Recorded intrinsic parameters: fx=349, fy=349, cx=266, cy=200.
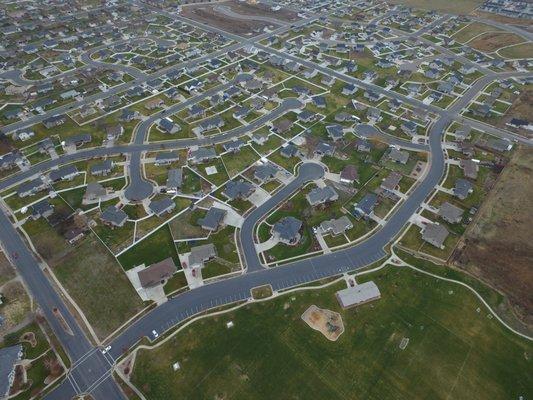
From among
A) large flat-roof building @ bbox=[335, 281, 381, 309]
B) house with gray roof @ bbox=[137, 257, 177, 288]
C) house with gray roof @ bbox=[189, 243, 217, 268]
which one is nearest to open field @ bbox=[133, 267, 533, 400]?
large flat-roof building @ bbox=[335, 281, 381, 309]

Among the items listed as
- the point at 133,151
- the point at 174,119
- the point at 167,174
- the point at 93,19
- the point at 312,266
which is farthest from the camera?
the point at 93,19

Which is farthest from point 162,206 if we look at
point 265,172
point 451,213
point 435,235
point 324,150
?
point 451,213

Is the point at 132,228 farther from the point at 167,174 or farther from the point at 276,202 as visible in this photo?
the point at 276,202

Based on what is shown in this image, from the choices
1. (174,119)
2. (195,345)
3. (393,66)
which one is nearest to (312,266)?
(195,345)

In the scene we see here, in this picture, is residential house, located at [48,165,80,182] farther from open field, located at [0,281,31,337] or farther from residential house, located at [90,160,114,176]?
open field, located at [0,281,31,337]

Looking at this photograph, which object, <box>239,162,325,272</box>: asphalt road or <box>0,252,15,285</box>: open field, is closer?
<box>0,252,15,285</box>: open field

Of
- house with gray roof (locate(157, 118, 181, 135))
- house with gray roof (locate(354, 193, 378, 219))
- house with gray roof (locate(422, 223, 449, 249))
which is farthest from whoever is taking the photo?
house with gray roof (locate(157, 118, 181, 135))
